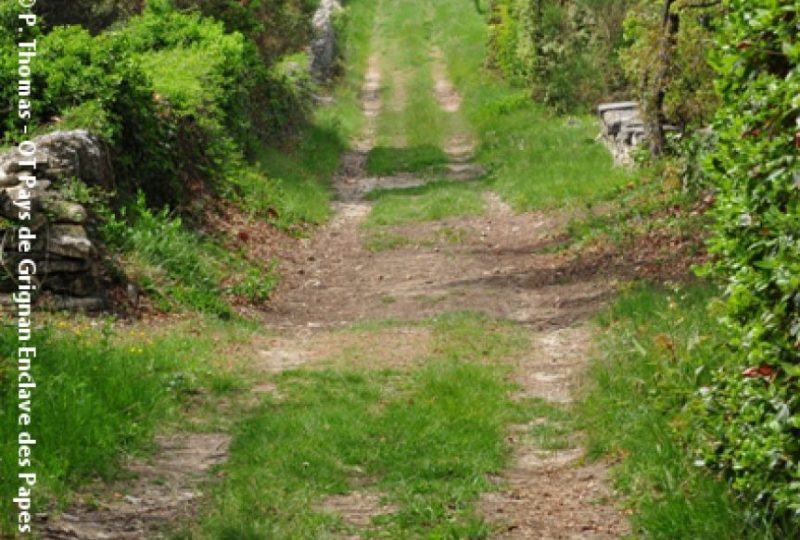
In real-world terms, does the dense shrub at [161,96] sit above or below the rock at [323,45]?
above

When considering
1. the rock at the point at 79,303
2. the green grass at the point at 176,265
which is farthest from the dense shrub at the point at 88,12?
the rock at the point at 79,303

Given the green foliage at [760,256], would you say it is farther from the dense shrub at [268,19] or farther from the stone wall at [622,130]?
the dense shrub at [268,19]

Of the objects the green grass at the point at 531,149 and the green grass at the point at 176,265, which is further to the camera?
the green grass at the point at 531,149

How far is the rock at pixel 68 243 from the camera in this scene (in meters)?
11.3

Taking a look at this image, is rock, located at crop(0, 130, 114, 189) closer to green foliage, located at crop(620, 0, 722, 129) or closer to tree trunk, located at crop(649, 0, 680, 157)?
tree trunk, located at crop(649, 0, 680, 157)

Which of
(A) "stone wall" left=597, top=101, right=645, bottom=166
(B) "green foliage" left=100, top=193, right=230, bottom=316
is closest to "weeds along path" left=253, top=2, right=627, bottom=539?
(B) "green foliage" left=100, top=193, right=230, bottom=316

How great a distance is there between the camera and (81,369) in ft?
28.1

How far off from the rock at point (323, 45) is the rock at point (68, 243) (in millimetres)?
22108

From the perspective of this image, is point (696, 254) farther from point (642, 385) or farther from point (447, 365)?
point (642, 385)

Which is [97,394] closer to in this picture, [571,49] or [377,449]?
[377,449]

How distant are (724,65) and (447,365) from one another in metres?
4.77

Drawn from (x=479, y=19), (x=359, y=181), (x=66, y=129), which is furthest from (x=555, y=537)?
(x=479, y=19)

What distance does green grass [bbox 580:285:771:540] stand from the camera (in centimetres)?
587

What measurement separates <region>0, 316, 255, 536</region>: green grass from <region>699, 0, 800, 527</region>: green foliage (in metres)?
3.60
